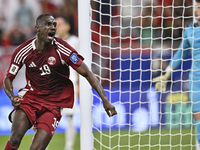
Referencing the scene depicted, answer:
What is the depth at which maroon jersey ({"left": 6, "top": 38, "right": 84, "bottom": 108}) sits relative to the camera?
3.18 meters

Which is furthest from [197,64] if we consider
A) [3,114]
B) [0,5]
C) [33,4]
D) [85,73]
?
[0,5]

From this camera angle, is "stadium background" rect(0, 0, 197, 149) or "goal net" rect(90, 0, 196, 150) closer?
"goal net" rect(90, 0, 196, 150)

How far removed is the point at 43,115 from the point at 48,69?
0.43 meters

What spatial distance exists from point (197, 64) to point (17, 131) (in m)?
2.19

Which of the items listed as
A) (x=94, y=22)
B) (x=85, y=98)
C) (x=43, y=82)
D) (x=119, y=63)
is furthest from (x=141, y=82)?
(x=43, y=82)

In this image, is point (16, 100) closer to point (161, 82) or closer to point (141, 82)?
point (161, 82)

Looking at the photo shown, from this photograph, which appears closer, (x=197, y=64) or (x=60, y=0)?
(x=197, y=64)

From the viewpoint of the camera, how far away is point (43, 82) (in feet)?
10.7

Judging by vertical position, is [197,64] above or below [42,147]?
above

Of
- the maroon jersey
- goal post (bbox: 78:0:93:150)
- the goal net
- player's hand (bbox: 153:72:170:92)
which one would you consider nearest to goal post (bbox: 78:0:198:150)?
the goal net

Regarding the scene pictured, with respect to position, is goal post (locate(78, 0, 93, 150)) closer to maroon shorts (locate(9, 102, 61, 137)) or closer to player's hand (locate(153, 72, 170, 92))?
maroon shorts (locate(9, 102, 61, 137))

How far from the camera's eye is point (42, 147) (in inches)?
116

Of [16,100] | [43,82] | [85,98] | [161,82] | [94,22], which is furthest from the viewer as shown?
[94,22]

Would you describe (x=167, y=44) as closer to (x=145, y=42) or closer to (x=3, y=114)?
(x=145, y=42)
